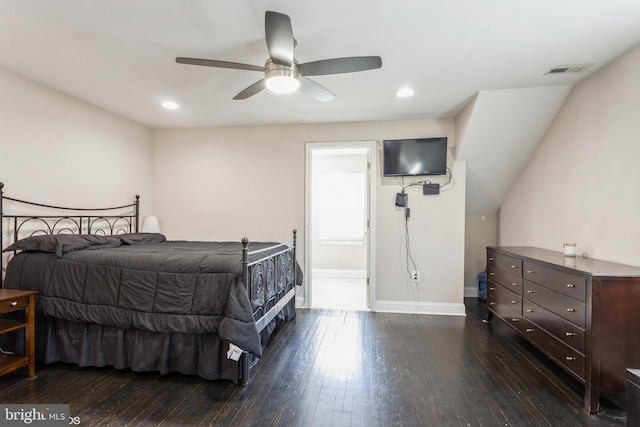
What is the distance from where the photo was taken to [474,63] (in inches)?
101

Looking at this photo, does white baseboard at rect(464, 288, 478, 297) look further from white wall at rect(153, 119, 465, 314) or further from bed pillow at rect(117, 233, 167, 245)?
bed pillow at rect(117, 233, 167, 245)

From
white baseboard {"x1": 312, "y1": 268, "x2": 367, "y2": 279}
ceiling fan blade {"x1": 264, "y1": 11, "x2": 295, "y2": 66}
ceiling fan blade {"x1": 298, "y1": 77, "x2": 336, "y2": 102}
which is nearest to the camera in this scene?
ceiling fan blade {"x1": 264, "y1": 11, "x2": 295, "y2": 66}

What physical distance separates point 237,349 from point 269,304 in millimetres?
710

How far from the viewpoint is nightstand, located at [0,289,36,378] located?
2.18 meters

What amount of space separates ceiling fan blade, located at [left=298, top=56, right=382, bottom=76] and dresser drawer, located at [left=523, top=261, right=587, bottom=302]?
2.05 metres

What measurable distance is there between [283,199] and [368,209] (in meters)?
1.21

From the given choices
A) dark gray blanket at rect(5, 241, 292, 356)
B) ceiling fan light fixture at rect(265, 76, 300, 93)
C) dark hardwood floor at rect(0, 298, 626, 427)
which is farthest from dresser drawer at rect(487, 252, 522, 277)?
ceiling fan light fixture at rect(265, 76, 300, 93)

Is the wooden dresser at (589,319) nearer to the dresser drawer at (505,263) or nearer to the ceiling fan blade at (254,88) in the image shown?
the dresser drawer at (505,263)

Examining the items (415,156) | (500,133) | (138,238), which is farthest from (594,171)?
(138,238)

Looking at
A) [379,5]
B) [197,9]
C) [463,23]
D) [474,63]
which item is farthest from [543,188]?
[197,9]

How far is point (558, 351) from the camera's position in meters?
2.29

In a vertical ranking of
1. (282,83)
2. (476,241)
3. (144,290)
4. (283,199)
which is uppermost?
(282,83)

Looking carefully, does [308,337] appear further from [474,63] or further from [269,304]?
[474,63]

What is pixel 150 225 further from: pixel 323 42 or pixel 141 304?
pixel 323 42
